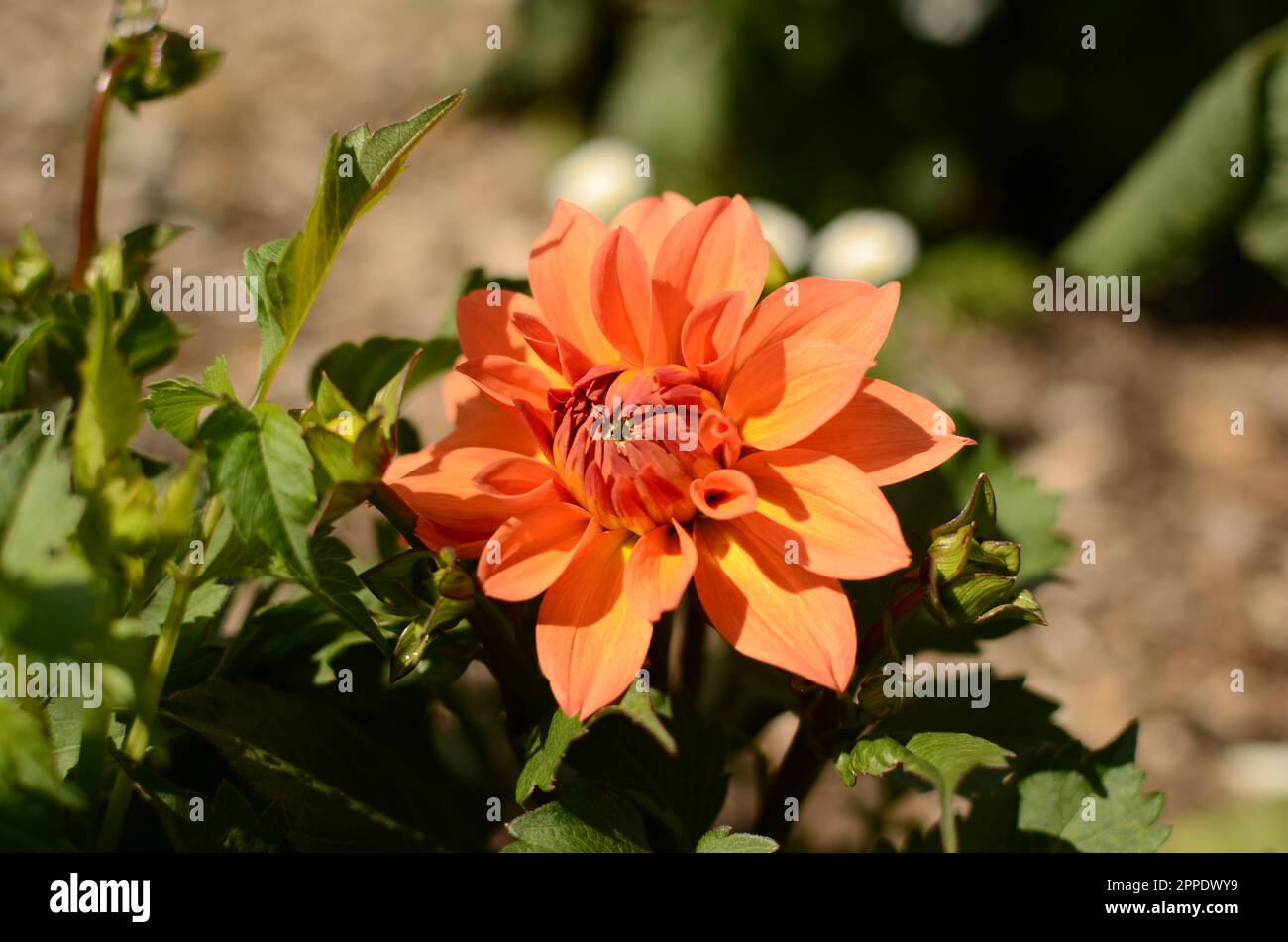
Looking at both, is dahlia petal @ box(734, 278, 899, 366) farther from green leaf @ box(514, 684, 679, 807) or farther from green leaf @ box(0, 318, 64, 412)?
green leaf @ box(0, 318, 64, 412)

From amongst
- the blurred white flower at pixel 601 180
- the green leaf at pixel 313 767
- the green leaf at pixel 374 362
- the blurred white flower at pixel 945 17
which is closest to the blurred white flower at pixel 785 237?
the blurred white flower at pixel 601 180

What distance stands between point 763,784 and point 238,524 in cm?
41

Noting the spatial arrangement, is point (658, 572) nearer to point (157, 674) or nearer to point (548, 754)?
point (548, 754)

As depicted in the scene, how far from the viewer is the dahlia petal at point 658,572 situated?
464 mm

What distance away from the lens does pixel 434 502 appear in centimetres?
51

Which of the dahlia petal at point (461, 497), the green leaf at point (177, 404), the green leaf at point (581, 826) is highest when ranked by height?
the green leaf at point (177, 404)

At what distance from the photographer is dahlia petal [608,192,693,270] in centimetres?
58

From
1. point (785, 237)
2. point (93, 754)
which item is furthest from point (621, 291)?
point (785, 237)

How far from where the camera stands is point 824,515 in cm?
49

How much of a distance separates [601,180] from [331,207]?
1.38m

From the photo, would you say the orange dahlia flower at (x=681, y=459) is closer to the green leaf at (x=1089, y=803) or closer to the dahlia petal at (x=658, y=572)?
the dahlia petal at (x=658, y=572)

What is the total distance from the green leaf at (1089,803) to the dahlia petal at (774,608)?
0.66ft
